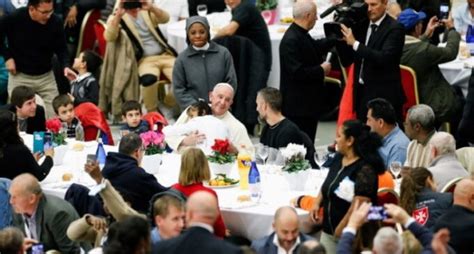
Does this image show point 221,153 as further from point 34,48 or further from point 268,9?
point 268,9

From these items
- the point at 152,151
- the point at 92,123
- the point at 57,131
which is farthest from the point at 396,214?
the point at 92,123

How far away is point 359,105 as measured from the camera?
12.8 metres

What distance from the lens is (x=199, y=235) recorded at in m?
8.26

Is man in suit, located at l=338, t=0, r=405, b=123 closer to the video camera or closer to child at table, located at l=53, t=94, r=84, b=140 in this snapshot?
the video camera

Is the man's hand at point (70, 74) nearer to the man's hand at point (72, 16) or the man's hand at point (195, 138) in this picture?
the man's hand at point (72, 16)

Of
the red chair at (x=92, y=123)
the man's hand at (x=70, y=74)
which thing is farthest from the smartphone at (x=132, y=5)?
the red chair at (x=92, y=123)

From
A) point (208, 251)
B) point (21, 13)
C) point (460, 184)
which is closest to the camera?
point (208, 251)

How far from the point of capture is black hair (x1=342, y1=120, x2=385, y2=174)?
9.72 metres

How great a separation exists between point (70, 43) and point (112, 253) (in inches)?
348

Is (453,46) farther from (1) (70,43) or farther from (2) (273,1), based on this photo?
(1) (70,43)

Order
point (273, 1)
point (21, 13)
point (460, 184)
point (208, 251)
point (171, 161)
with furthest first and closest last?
point (273, 1)
point (21, 13)
point (171, 161)
point (460, 184)
point (208, 251)

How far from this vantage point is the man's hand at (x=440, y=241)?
8.53 metres

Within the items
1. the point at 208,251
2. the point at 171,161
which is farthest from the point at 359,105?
the point at 208,251

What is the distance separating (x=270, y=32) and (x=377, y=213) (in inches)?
283
